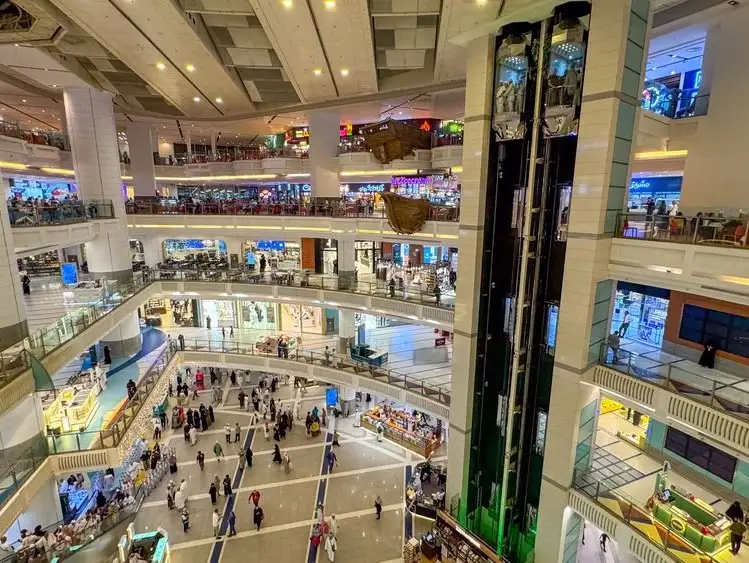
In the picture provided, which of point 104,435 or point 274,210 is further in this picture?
point 274,210

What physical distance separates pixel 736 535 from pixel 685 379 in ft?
8.60

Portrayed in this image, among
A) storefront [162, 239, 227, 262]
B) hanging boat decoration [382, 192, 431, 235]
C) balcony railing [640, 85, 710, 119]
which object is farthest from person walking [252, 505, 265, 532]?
storefront [162, 239, 227, 262]

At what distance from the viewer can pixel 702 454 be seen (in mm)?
9734

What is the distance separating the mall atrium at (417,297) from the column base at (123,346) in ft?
0.51

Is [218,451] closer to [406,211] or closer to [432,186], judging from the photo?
[406,211]

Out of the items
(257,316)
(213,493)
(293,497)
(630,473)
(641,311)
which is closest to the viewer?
(630,473)

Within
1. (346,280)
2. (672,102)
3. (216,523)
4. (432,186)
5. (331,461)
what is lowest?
(216,523)

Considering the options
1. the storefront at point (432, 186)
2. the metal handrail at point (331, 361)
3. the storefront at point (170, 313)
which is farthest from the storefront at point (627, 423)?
the storefront at point (170, 313)

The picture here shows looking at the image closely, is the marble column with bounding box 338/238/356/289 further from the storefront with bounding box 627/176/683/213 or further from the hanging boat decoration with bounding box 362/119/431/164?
the storefront with bounding box 627/176/683/213

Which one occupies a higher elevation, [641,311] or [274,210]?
[274,210]

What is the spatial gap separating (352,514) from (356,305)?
7368mm

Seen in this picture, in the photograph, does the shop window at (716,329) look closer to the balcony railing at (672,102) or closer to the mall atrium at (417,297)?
the mall atrium at (417,297)

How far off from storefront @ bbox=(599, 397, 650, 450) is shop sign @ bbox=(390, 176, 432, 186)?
39.5 ft

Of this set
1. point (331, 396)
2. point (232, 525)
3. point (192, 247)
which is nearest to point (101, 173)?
point (192, 247)
